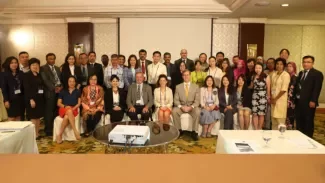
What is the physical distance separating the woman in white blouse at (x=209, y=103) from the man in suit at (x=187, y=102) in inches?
3.8

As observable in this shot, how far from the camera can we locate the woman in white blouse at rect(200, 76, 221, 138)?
200 inches

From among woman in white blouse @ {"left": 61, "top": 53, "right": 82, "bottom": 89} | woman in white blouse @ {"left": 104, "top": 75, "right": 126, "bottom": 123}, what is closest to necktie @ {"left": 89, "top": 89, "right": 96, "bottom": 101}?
woman in white blouse @ {"left": 104, "top": 75, "right": 126, "bottom": 123}

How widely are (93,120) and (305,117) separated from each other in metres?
3.40

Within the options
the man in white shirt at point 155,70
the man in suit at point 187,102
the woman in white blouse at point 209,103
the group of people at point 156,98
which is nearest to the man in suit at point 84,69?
the group of people at point 156,98

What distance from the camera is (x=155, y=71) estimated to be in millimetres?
5789

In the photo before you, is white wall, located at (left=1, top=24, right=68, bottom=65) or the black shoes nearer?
the black shoes

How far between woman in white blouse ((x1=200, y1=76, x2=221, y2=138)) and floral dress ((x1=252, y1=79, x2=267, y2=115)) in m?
0.62

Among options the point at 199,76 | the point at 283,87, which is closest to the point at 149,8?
the point at 199,76

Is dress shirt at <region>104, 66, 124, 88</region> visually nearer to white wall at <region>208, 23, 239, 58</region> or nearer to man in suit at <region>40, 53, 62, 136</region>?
man in suit at <region>40, 53, 62, 136</region>

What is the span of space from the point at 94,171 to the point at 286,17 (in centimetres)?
783

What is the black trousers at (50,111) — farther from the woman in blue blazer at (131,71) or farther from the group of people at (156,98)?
the woman in blue blazer at (131,71)

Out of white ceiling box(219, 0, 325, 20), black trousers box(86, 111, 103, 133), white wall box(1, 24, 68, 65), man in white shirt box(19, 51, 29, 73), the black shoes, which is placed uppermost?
white ceiling box(219, 0, 325, 20)

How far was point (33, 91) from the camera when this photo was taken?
488 centimetres

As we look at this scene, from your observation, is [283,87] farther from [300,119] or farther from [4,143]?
[4,143]
